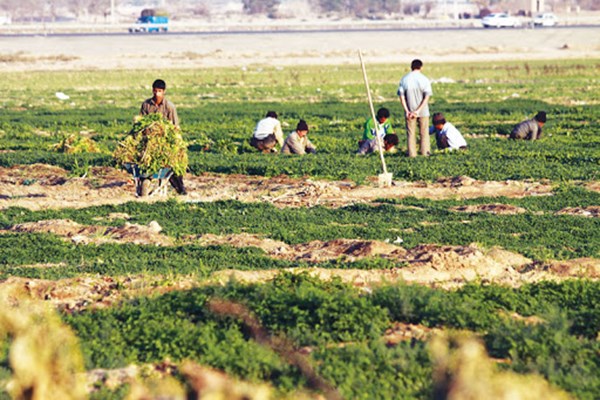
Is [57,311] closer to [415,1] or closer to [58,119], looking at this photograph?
[58,119]

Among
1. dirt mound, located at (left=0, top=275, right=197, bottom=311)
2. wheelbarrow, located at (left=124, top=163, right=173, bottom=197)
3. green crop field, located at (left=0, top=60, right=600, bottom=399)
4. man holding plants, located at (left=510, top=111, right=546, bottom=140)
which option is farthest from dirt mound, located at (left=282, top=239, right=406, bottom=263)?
man holding plants, located at (left=510, top=111, right=546, bottom=140)

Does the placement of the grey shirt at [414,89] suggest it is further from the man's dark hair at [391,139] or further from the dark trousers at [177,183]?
the dark trousers at [177,183]

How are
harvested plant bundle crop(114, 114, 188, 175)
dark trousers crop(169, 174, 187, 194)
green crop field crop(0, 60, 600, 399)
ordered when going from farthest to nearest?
dark trousers crop(169, 174, 187, 194)
harvested plant bundle crop(114, 114, 188, 175)
green crop field crop(0, 60, 600, 399)

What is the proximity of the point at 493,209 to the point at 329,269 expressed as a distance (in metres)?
4.03

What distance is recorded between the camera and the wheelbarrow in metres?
14.1

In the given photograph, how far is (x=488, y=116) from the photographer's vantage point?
2577 cm

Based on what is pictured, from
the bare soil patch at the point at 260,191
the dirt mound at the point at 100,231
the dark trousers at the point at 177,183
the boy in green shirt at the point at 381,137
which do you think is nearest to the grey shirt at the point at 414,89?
the boy in green shirt at the point at 381,137

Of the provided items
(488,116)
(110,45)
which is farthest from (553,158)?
(110,45)

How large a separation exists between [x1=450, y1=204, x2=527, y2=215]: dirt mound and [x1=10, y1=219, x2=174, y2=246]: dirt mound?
A: 3711mm

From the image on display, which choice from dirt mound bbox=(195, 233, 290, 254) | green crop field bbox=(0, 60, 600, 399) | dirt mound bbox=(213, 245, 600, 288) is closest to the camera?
green crop field bbox=(0, 60, 600, 399)

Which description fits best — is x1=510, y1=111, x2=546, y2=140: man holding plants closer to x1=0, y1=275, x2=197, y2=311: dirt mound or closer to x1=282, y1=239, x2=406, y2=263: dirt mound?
x1=282, y1=239, x2=406, y2=263: dirt mound

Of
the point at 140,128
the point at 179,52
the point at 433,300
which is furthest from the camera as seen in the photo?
the point at 179,52

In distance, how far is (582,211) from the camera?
12867mm

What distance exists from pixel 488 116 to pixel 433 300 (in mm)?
18111
